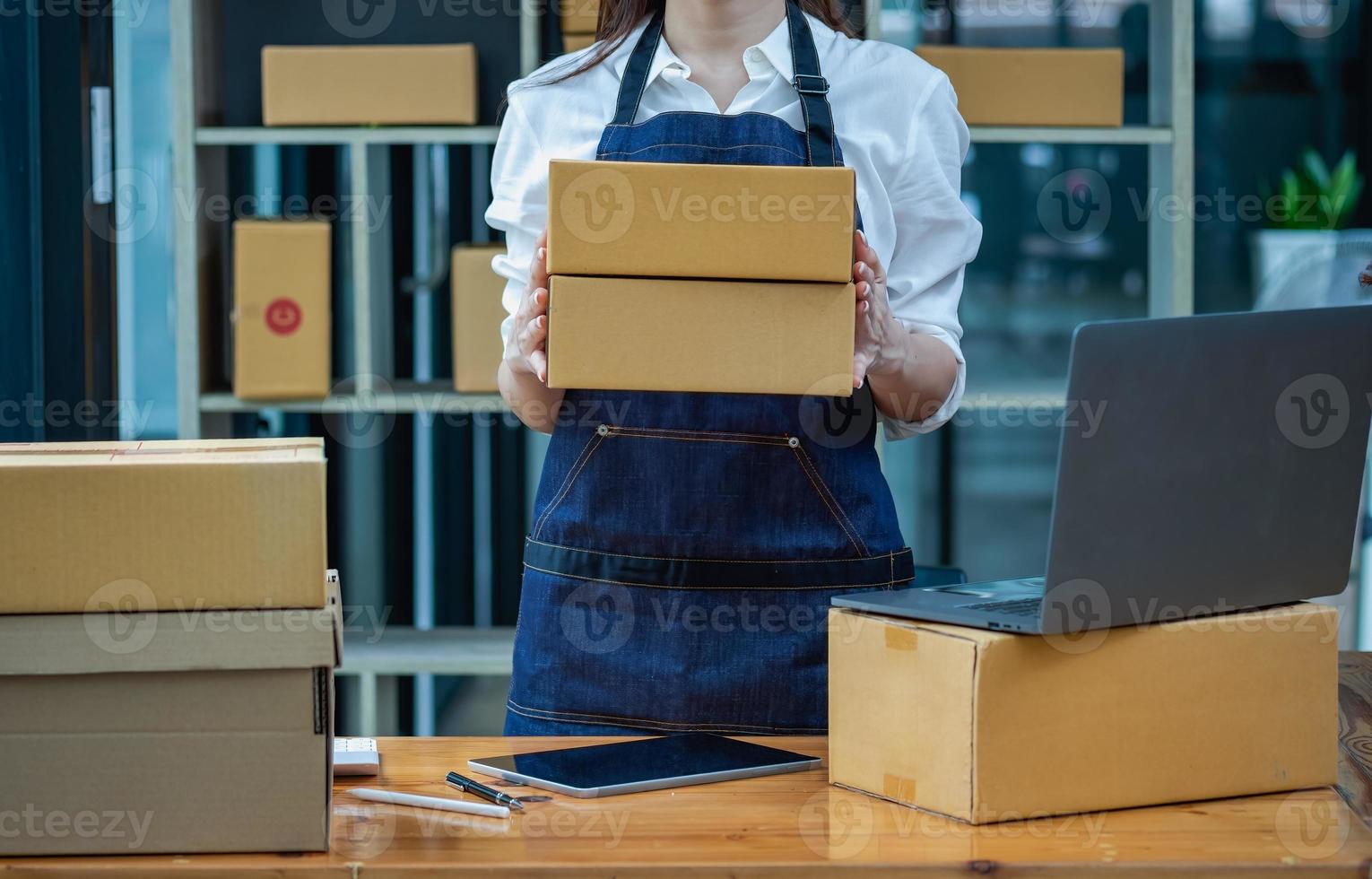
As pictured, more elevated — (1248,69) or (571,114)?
(1248,69)

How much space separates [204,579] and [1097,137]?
80.6 inches

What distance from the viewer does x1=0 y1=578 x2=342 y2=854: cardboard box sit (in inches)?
37.8

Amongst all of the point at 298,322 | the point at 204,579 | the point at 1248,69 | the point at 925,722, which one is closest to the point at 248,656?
the point at 204,579

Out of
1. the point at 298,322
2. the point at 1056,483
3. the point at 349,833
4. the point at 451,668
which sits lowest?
the point at 451,668

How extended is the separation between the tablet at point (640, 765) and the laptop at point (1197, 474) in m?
0.16

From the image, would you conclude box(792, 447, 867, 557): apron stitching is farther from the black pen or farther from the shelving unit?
the shelving unit

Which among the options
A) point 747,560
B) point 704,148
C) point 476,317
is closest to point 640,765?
point 747,560

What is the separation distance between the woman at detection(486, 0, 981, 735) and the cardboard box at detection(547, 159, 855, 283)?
0.33m

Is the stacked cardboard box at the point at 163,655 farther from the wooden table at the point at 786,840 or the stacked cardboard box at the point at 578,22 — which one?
the stacked cardboard box at the point at 578,22

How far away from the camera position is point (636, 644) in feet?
5.09

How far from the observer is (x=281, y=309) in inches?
100

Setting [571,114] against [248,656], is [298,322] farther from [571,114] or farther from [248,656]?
[248,656]

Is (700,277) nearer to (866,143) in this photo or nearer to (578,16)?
(866,143)

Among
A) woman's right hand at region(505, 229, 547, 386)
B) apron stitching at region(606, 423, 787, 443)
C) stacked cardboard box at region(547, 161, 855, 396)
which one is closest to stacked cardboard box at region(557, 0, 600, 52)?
apron stitching at region(606, 423, 787, 443)
